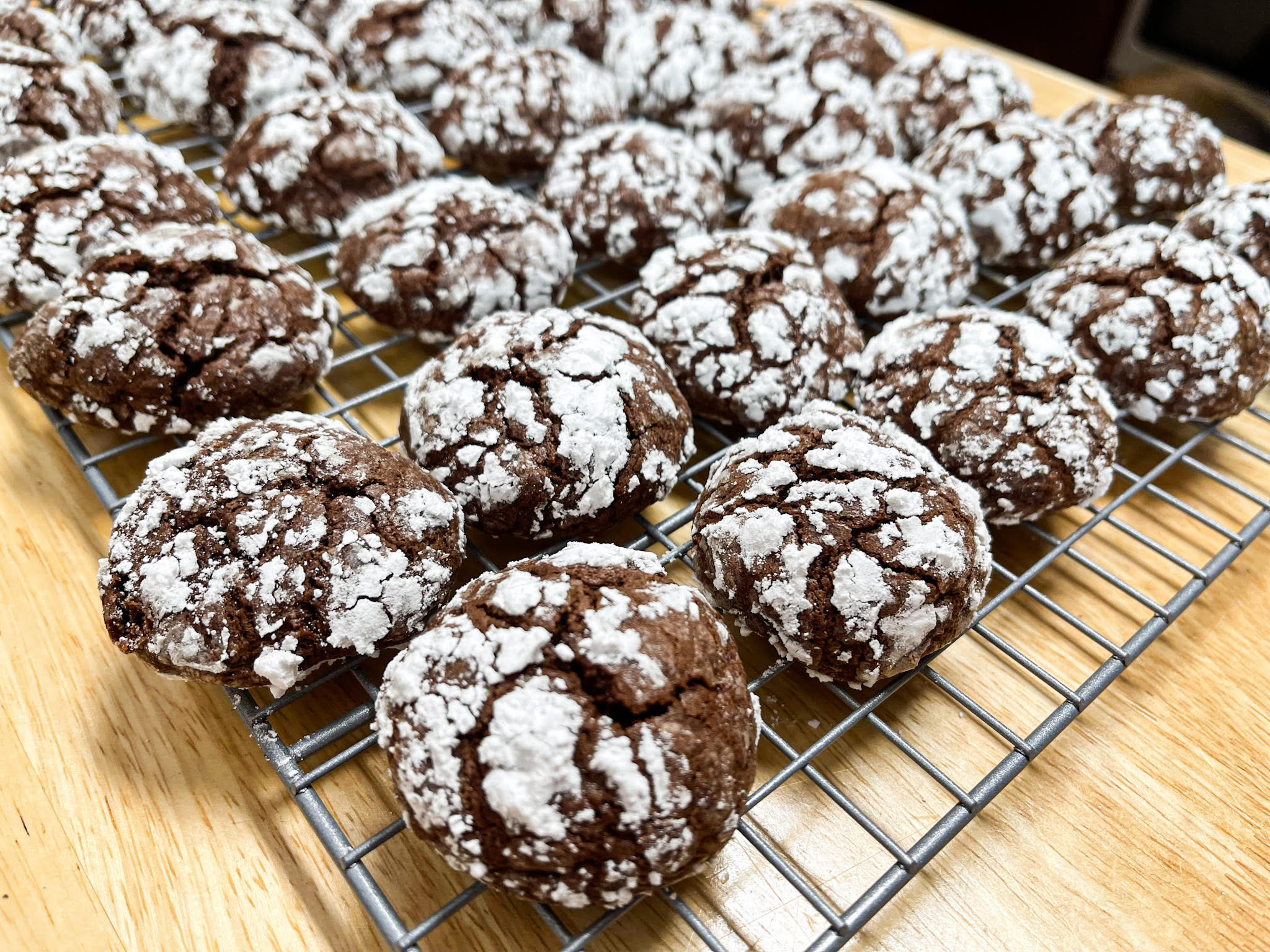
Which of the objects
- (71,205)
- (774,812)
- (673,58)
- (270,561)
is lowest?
(774,812)

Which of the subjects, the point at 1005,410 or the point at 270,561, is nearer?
the point at 270,561

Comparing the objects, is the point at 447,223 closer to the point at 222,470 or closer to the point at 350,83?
the point at 222,470

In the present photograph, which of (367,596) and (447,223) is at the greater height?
(447,223)

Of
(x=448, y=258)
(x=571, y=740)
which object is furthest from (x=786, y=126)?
(x=571, y=740)

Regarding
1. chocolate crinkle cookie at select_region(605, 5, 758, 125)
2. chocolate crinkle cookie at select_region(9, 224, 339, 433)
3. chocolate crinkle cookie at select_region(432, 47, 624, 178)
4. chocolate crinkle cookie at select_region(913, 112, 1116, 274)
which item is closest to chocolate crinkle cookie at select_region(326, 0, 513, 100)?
chocolate crinkle cookie at select_region(432, 47, 624, 178)

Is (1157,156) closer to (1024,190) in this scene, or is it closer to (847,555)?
(1024,190)

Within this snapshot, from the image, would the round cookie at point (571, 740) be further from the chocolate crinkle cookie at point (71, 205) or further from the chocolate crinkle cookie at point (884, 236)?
the chocolate crinkle cookie at point (71, 205)

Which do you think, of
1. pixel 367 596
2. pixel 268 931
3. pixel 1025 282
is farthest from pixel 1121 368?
pixel 268 931
